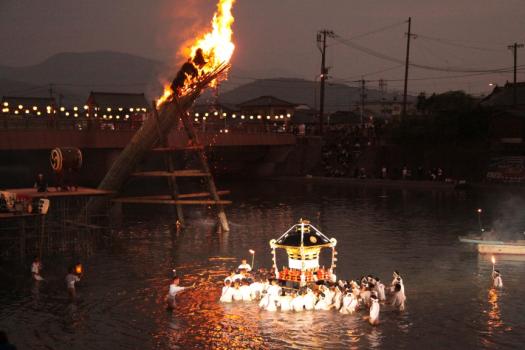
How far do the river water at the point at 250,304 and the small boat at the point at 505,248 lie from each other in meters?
0.59

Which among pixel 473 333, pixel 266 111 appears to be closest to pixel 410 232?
pixel 473 333

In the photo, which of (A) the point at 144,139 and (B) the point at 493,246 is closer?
(B) the point at 493,246

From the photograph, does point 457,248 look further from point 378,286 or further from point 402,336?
point 402,336

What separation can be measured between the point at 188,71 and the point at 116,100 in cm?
7260

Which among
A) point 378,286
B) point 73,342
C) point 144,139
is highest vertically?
point 144,139

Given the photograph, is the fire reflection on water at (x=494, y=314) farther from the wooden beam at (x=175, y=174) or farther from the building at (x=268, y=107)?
the building at (x=268, y=107)

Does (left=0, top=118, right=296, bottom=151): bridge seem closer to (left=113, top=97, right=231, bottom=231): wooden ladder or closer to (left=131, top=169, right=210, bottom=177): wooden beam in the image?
(left=113, top=97, right=231, bottom=231): wooden ladder

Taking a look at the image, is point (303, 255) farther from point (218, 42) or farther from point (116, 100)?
point (116, 100)

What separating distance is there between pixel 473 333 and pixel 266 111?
116760mm

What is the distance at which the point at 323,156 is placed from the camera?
92688mm

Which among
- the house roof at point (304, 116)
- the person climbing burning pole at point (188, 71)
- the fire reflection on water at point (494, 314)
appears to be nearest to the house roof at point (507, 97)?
the house roof at point (304, 116)

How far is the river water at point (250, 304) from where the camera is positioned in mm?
23719

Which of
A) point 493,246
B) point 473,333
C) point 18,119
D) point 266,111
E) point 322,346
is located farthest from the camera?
point 266,111

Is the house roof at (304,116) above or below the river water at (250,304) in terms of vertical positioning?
above
